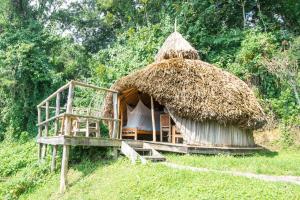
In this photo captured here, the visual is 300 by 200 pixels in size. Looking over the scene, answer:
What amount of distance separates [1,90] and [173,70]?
13155 mm

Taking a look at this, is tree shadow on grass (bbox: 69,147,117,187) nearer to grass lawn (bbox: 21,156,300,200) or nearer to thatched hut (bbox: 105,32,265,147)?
grass lawn (bbox: 21,156,300,200)

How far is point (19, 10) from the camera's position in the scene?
74.4 ft

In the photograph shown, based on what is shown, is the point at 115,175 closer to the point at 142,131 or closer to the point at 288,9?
the point at 142,131

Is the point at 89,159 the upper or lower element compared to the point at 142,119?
lower

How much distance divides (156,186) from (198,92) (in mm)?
4615

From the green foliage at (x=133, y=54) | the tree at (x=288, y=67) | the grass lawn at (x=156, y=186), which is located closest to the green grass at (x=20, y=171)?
the grass lawn at (x=156, y=186)

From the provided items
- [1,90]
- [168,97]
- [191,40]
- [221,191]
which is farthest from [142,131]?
[1,90]

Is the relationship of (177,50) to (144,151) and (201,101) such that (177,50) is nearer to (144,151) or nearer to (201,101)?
(201,101)

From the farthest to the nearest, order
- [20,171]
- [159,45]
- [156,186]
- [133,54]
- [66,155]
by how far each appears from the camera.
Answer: [133,54] → [159,45] → [20,171] → [66,155] → [156,186]

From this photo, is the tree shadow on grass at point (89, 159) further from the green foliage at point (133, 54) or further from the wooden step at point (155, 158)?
the green foliage at point (133, 54)

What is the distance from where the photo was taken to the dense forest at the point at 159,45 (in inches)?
640

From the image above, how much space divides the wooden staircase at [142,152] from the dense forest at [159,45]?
269 inches

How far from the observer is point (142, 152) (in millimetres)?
11008

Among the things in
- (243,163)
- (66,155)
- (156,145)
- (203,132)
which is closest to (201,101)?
(203,132)
